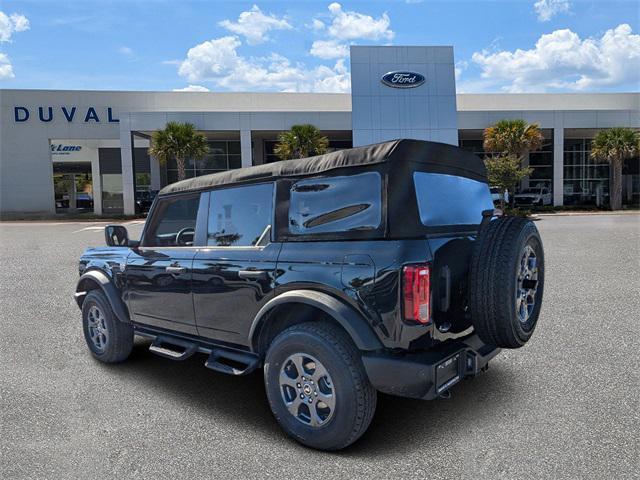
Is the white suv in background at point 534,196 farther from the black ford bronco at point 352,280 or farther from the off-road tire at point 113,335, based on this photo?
the off-road tire at point 113,335

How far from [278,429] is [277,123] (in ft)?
97.4

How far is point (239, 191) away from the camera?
3635 millimetres

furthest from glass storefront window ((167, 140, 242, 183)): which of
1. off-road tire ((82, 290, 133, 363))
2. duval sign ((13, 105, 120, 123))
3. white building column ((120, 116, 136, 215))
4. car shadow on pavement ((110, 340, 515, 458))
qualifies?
car shadow on pavement ((110, 340, 515, 458))

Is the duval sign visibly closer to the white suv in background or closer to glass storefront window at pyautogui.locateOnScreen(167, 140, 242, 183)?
glass storefront window at pyautogui.locateOnScreen(167, 140, 242, 183)

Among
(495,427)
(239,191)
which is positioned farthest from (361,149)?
(495,427)

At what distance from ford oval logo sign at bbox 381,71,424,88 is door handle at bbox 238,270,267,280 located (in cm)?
3088

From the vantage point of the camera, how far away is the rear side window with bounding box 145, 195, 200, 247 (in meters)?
4.05

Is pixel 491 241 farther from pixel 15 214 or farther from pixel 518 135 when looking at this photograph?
pixel 15 214

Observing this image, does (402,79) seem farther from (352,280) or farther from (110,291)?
(352,280)

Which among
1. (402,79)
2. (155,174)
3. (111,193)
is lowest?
(111,193)

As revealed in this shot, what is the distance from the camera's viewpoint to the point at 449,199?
10.9 feet

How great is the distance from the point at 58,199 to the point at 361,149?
49669 mm

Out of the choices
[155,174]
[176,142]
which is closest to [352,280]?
[176,142]

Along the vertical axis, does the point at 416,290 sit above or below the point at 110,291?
above
